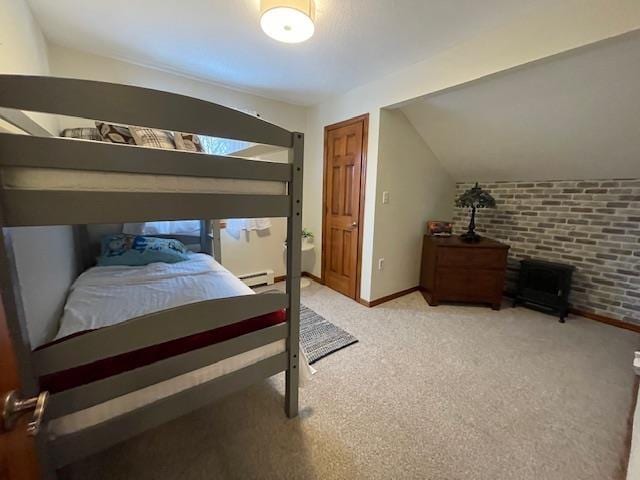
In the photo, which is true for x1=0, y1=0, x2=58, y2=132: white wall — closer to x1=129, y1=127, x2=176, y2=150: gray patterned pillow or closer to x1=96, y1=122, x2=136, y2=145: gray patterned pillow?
x1=96, y1=122, x2=136, y2=145: gray patterned pillow

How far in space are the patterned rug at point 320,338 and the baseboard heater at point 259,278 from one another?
0.97 meters

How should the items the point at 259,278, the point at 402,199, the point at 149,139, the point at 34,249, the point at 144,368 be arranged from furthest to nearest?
the point at 259,278
the point at 402,199
the point at 149,139
the point at 34,249
the point at 144,368

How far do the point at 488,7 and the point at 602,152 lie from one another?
1781 mm

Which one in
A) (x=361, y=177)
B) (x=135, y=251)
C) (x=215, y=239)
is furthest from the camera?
Result: (x=361, y=177)

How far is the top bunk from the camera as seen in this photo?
2.16ft

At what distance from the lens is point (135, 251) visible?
206 cm

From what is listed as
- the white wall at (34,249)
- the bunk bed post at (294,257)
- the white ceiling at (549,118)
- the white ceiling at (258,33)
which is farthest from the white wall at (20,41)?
the white ceiling at (549,118)

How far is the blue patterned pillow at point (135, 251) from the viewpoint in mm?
2023

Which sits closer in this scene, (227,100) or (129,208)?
(129,208)

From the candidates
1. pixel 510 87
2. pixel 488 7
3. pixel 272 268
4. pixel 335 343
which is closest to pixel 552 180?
pixel 510 87

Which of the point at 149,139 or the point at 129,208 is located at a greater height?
the point at 149,139

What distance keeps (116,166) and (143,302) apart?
89cm

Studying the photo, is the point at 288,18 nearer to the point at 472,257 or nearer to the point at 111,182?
the point at 111,182

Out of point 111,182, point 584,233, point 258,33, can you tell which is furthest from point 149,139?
point 584,233
